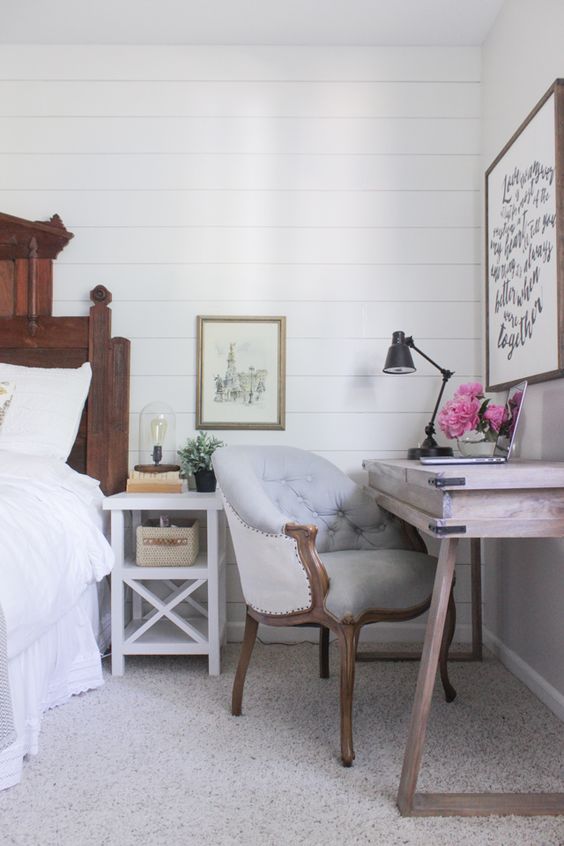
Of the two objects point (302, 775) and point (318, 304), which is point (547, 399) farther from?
point (302, 775)

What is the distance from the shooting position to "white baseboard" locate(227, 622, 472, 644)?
2934 mm

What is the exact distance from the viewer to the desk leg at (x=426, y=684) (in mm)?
1569

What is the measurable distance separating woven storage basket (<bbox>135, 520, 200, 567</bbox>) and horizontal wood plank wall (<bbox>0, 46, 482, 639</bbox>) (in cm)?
47

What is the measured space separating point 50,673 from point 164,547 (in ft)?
2.05

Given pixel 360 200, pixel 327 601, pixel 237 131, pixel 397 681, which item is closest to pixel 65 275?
pixel 237 131

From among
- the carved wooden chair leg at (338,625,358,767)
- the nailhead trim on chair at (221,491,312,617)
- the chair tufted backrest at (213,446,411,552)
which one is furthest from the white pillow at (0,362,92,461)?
the carved wooden chair leg at (338,625,358,767)

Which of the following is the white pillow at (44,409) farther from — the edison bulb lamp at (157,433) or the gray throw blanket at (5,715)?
the gray throw blanket at (5,715)

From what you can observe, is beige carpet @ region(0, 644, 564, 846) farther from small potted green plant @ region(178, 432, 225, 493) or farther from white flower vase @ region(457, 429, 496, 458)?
white flower vase @ region(457, 429, 496, 458)

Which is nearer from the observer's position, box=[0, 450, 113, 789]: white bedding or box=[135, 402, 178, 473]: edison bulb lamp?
box=[0, 450, 113, 789]: white bedding

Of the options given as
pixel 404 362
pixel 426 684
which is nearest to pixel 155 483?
pixel 404 362

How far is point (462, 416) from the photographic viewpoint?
223cm

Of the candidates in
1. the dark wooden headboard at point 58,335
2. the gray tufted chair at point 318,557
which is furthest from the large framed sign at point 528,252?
the dark wooden headboard at point 58,335

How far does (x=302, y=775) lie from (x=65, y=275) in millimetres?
2281

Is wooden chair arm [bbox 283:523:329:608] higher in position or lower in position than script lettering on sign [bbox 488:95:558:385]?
lower
